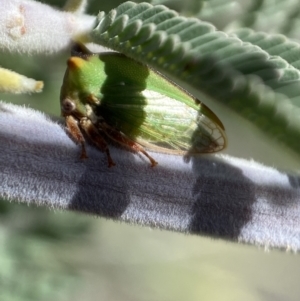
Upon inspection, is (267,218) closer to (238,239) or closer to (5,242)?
(238,239)

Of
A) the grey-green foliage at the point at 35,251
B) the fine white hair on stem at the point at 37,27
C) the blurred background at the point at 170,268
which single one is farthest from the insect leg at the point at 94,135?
the blurred background at the point at 170,268

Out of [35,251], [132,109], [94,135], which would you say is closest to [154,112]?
[132,109]

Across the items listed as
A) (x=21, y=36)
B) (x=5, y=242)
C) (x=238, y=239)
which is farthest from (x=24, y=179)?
(x=5, y=242)

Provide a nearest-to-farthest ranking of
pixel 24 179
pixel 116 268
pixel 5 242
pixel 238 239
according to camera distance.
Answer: pixel 24 179 < pixel 238 239 < pixel 5 242 < pixel 116 268

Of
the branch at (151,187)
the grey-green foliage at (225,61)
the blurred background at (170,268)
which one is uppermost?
the grey-green foliage at (225,61)

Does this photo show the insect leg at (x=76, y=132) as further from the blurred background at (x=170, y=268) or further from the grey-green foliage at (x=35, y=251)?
the blurred background at (x=170, y=268)

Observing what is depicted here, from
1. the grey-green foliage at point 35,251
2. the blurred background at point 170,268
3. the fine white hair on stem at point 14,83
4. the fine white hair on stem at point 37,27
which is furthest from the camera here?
the blurred background at point 170,268

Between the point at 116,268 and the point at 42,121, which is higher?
the point at 42,121

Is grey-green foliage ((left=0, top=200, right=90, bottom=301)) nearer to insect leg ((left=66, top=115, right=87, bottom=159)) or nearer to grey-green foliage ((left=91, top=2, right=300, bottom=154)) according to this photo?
insect leg ((left=66, top=115, right=87, bottom=159))
